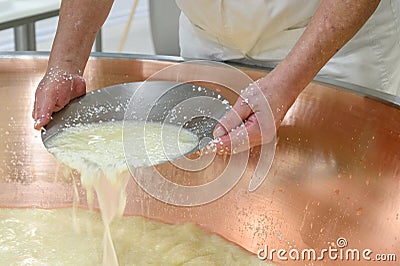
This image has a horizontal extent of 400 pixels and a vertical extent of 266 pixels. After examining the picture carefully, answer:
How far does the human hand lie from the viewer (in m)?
0.97

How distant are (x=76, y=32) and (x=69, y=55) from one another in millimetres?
50

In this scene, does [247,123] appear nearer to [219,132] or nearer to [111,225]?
[219,132]

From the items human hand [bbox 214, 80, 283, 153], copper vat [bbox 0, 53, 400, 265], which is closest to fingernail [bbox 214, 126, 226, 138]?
human hand [bbox 214, 80, 283, 153]

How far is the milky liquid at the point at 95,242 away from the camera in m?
1.24

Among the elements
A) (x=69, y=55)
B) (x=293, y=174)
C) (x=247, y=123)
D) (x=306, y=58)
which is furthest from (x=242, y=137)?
(x=69, y=55)

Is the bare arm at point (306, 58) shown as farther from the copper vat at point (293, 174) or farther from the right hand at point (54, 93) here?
the right hand at point (54, 93)

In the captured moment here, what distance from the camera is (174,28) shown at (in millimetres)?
2564

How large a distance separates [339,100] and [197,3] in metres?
0.33

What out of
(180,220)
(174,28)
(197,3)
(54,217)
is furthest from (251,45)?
(174,28)

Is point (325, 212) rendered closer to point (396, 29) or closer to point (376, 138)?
point (376, 138)

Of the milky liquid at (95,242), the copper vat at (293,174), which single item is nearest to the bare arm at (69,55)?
the copper vat at (293,174)

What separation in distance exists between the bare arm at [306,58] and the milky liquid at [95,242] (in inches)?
13.5

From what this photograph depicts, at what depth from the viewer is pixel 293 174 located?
4.09ft

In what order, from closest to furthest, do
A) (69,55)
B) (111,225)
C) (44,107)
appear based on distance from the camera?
(44,107) → (69,55) → (111,225)
